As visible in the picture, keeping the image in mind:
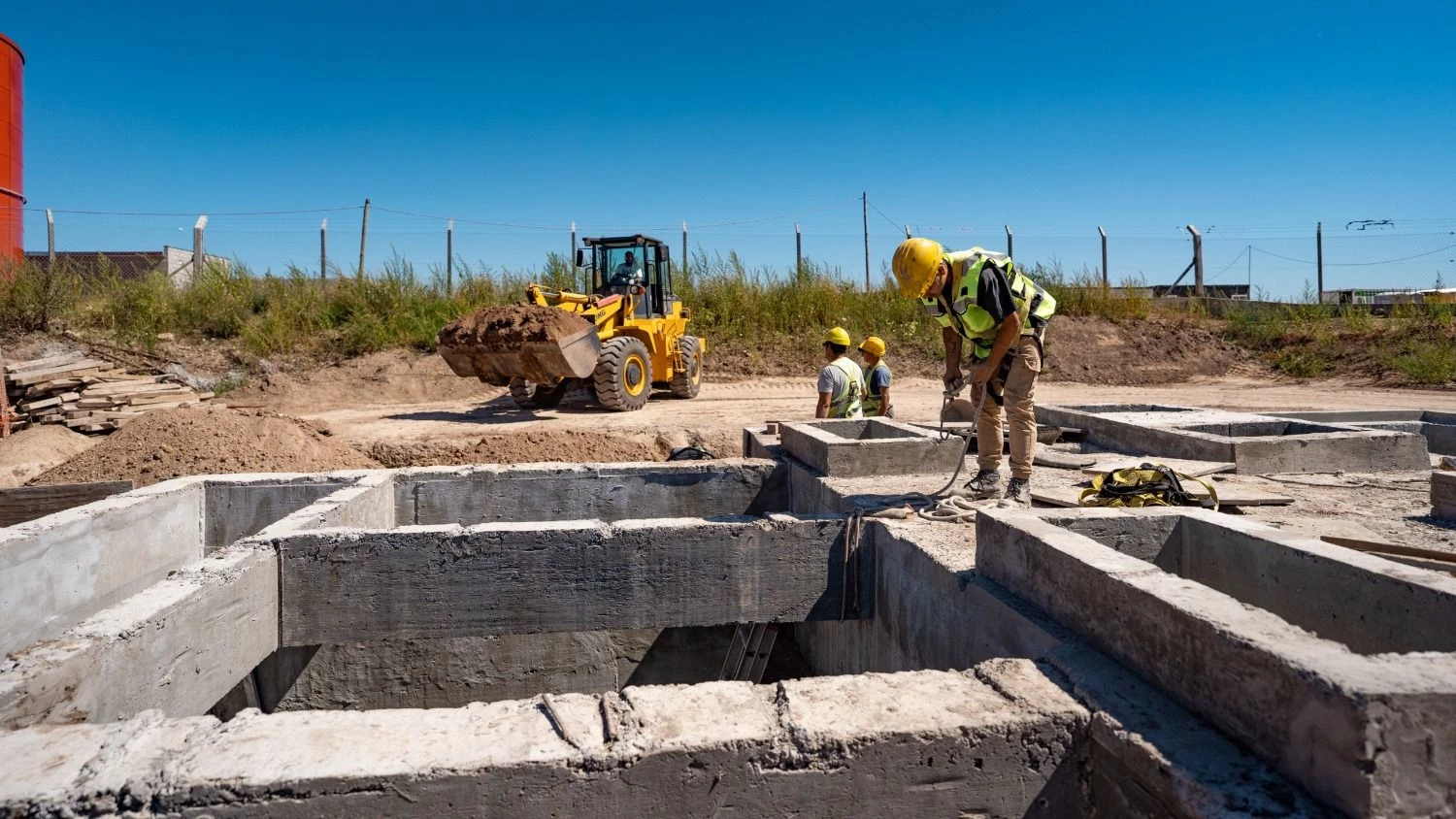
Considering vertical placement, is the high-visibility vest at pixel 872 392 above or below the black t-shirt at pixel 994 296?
below

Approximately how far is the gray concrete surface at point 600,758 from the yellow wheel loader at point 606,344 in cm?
898

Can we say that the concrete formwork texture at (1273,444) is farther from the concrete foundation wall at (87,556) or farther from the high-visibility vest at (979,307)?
the concrete foundation wall at (87,556)

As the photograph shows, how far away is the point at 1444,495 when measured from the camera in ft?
15.6

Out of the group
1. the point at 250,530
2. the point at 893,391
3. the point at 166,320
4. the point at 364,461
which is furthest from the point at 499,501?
the point at 166,320

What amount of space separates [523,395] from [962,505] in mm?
9560

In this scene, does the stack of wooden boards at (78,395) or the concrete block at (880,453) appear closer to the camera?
the concrete block at (880,453)

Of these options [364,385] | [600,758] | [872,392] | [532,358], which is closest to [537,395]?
[532,358]

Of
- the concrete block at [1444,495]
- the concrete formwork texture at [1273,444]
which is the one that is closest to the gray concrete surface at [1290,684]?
the concrete block at [1444,495]

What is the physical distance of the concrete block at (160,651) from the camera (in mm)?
2861

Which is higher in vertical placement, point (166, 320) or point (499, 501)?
point (166, 320)

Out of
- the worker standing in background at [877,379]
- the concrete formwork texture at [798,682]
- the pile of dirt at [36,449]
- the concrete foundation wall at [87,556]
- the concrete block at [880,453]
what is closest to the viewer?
the concrete formwork texture at [798,682]

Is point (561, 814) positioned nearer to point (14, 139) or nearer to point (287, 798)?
point (287, 798)

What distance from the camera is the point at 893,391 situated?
1670cm

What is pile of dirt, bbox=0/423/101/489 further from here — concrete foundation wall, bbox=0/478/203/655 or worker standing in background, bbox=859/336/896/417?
worker standing in background, bbox=859/336/896/417
